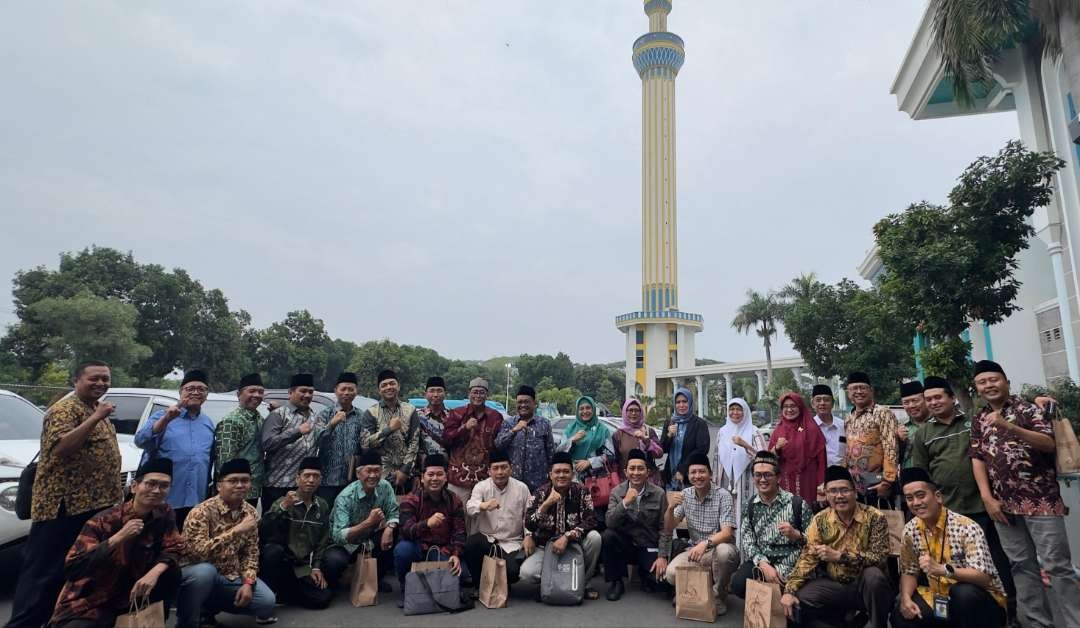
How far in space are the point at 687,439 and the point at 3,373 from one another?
3226 cm

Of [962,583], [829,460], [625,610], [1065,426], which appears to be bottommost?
[625,610]

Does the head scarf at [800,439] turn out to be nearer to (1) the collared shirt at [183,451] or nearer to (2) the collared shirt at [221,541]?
(2) the collared shirt at [221,541]

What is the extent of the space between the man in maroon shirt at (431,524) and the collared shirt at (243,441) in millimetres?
1307

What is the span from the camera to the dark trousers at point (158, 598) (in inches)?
139

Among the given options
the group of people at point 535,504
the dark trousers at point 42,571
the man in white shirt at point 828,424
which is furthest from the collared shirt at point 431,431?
the man in white shirt at point 828,424

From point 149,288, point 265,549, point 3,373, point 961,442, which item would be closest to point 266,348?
point 149,288

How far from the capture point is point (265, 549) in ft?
15.4

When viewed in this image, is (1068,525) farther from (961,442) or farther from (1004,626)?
(1004,626)

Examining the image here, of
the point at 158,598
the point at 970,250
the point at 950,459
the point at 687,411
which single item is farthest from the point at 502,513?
the point at 970,250

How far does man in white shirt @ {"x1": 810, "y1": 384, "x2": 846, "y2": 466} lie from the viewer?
19.1 ft

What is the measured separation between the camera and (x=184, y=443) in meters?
4.76

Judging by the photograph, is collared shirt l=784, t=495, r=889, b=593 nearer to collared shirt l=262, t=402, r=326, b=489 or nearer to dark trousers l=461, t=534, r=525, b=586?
dark trousers l=461, t=534, r=525, b=586

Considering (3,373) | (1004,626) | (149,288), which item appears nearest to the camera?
(1004,626)

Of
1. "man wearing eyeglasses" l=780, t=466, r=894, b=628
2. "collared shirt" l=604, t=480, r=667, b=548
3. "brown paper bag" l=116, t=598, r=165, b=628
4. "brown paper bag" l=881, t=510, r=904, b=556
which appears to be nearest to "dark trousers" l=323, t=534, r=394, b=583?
"brown paper bag" l=116, t=598, r=165, b=628
